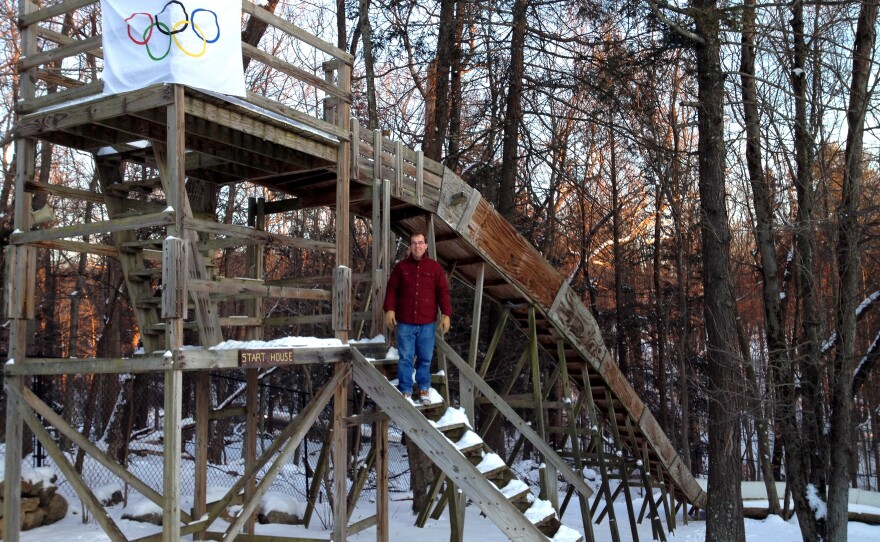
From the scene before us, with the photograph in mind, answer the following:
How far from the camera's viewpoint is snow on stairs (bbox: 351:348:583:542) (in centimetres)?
724

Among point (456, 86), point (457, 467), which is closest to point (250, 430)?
point (457, 467)

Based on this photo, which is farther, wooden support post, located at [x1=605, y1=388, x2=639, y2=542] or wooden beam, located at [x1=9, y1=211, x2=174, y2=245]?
wooden support post, located at [x1=605, y1=388, x2=639, y2=542]

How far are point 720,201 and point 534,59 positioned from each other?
690 centimetres

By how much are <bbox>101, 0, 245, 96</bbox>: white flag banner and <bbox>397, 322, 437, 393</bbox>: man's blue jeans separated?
295 centimetres

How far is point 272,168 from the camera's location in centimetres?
865

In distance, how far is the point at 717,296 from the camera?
36.3 feet

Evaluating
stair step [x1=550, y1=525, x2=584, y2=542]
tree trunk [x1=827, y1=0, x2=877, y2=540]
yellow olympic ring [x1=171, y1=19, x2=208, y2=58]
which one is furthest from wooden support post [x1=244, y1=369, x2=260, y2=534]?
tree trunk [x1=827, y1=0, x2=877, y2=540]

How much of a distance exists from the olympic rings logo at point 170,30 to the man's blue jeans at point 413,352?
329 centimetres

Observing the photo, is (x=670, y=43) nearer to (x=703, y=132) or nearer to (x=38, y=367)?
(x=703, y=132)

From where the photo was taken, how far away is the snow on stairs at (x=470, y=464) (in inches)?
285

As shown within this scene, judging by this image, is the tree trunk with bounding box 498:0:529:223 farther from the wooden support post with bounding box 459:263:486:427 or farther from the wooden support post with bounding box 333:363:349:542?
the wooden support post with bounding box 333:363:349:542

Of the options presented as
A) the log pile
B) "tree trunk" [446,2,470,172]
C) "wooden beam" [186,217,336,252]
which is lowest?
the log pile

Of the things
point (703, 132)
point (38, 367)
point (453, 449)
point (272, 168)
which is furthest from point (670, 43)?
point (38, 367)

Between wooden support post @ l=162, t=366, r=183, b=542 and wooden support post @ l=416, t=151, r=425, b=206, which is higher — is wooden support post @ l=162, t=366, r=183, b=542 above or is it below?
below
